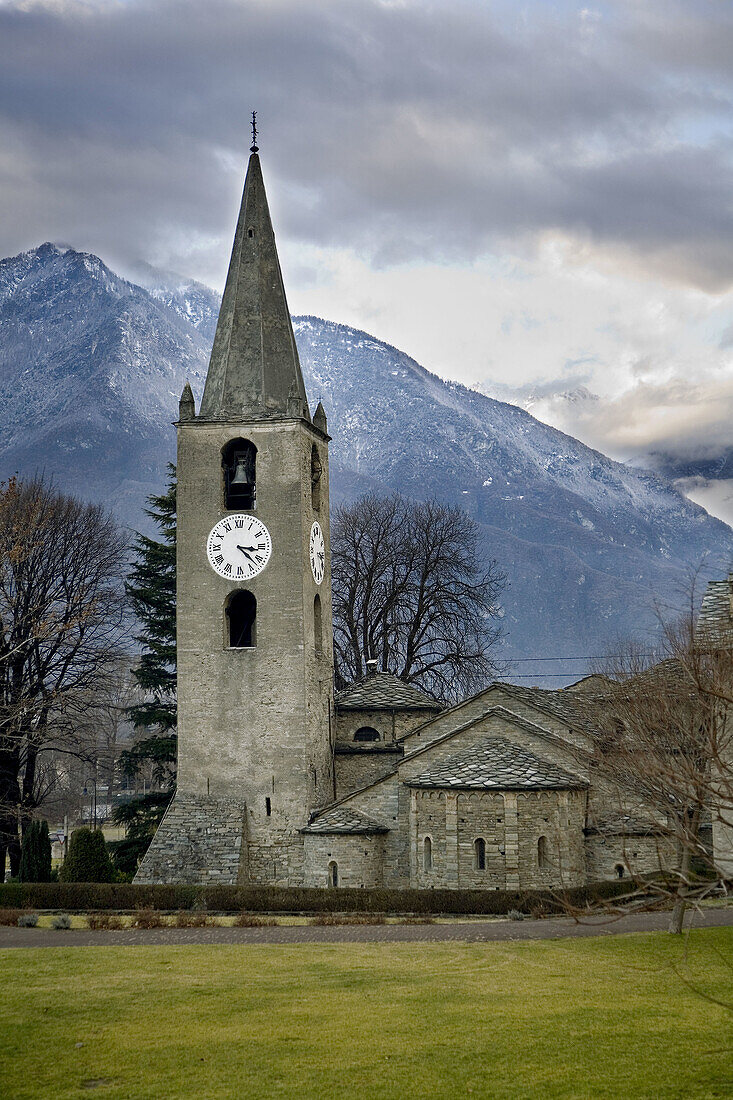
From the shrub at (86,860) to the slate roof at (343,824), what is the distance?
627cm

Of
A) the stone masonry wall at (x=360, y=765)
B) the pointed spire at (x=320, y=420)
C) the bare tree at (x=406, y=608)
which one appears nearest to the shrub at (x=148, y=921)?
the stone masonry wall at (x=360, y=765)

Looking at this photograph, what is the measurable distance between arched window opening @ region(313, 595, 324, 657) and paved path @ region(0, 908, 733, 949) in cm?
1063

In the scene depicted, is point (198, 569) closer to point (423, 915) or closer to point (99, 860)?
point (99, 860)

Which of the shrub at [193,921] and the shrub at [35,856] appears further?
the shrub at [35,856]

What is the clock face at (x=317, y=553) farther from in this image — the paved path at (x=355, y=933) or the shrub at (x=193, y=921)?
the paved path at (x=355, y=933)

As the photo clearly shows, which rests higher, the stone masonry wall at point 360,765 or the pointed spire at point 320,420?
the pointed spire at point 320,420

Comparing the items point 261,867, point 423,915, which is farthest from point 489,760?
point 261,867

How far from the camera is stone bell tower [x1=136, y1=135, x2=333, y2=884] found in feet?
111

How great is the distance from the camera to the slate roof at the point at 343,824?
32312 millimetres

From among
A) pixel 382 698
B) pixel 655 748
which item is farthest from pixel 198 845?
pixel 655 748

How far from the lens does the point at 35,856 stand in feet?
115

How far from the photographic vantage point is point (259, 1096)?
1448 centimetres

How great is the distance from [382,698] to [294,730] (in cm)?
570

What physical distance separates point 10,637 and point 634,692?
75.4 feet
